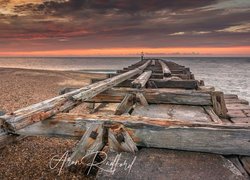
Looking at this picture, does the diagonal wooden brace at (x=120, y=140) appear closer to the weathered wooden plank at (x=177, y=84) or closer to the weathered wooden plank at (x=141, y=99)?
the weathered wooden plank at (x=141, y=99)

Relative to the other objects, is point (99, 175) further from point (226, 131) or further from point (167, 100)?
point (167, 100)

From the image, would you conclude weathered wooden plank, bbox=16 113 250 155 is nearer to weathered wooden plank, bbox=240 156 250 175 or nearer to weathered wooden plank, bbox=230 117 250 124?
weathered wooden plank, bbox=240 156 250 175

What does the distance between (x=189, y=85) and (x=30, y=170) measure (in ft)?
15.4

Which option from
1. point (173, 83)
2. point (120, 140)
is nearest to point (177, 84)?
point (173, 83)

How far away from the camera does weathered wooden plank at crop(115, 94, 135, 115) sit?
4.51 metres

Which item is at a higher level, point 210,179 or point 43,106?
point 43,106

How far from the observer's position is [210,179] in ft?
7.79

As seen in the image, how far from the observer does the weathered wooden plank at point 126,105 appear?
4505mm

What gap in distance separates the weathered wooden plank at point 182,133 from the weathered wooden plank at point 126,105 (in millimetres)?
1638

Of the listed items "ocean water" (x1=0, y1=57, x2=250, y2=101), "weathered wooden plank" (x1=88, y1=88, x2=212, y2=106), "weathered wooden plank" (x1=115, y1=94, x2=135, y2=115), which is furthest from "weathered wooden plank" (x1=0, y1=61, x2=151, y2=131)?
"ocean water" (x1=0, y1=57, x2=250, y2=101)

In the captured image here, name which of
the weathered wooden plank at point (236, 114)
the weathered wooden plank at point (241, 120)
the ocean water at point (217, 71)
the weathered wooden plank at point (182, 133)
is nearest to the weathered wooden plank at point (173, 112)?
the weathered wooden plank at point (241, 120)

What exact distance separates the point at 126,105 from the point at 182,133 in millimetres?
2287

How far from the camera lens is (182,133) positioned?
8.68 feet

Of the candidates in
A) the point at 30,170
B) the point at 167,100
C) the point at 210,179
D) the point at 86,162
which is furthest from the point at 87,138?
the point at 167,100
